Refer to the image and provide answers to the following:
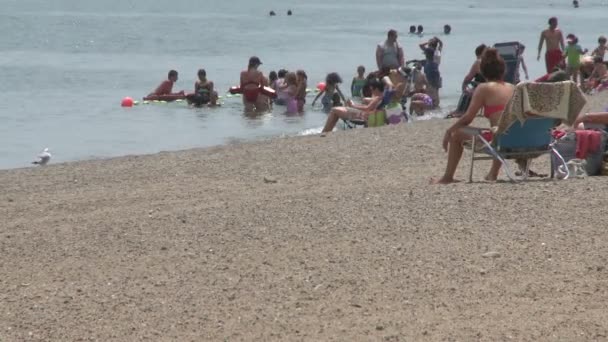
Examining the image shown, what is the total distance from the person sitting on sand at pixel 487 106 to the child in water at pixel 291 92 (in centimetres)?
1080

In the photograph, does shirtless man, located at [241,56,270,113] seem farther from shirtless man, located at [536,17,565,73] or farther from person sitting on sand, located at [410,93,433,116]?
shirtless man, located at [536,17,565,73]

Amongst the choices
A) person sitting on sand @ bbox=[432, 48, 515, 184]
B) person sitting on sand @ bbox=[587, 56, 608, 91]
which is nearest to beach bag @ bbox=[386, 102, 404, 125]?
person sitting on sand @ bbox=[587, 56, 608, 91]

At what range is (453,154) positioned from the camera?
29.7ft

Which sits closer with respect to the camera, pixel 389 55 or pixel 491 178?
pixel 491 178

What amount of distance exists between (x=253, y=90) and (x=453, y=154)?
11.6 meters

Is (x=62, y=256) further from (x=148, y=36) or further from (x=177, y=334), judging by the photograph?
(x=148, y=36)

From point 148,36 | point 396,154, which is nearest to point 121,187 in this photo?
point 396,154

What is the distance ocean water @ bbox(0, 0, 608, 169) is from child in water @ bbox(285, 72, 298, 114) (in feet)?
0.86

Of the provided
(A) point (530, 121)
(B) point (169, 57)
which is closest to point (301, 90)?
(A) point (530, 121)

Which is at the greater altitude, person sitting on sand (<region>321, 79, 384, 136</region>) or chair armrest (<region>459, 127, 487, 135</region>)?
chair armrest (<region>459, 127, 487, 135</region>)

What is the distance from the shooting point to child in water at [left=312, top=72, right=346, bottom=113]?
19.3 m

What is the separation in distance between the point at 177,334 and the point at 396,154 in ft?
22.1

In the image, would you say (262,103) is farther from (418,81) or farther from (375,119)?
(375,119)

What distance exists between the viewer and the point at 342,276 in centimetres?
618
